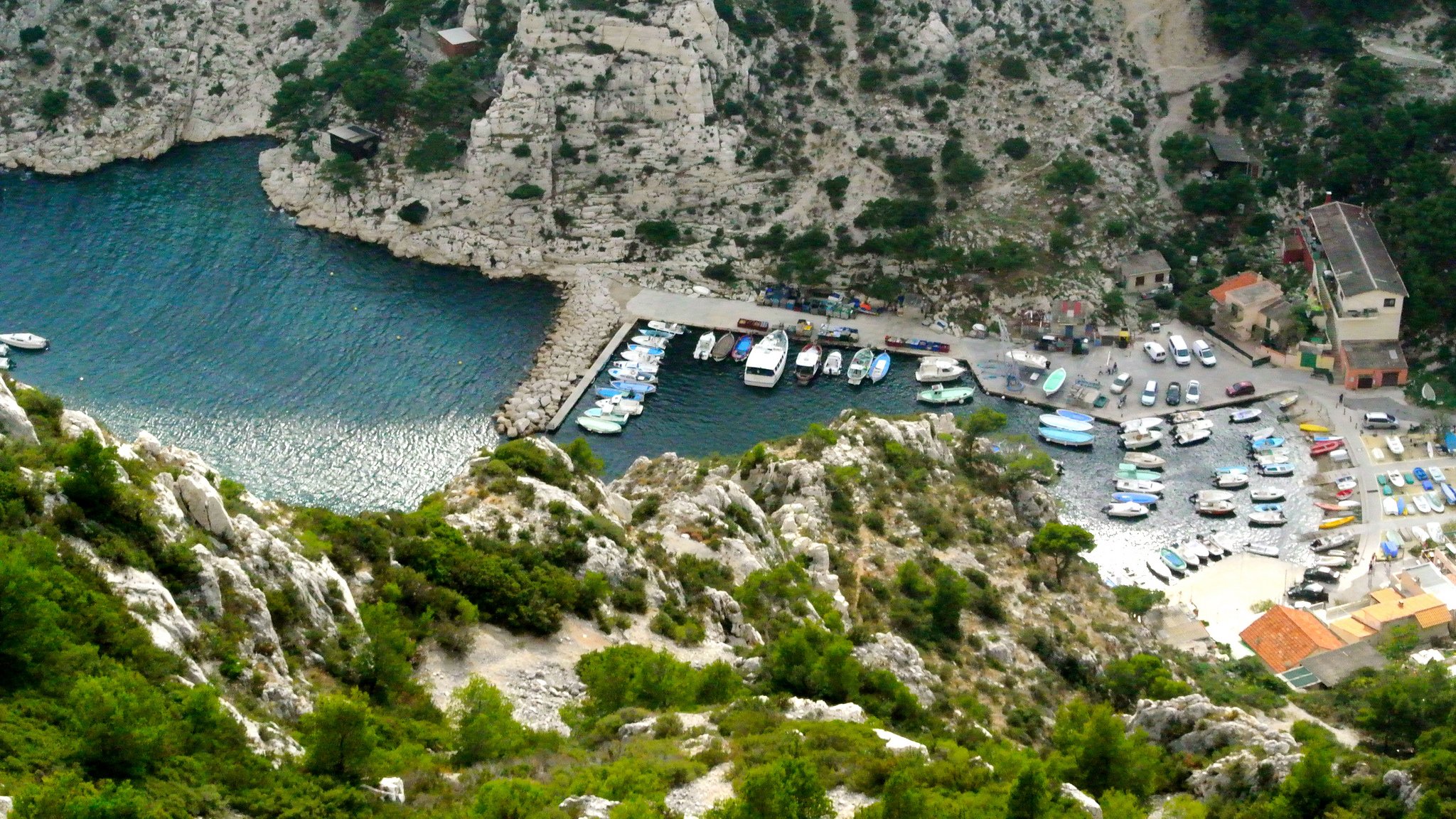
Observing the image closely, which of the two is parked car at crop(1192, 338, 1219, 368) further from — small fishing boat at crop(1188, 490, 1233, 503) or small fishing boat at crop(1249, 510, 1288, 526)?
small fishing boat at crop(1249, 510, 1288, 526)

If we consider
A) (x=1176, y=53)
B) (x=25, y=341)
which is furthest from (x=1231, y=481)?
(x=25, y=341)

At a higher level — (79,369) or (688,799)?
(688,799)

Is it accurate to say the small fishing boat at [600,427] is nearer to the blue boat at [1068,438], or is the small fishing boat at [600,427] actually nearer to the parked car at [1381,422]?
the blue boat at [1068,438]

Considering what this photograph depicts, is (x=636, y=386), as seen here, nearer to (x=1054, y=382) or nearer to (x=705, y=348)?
(x=705, y=348)

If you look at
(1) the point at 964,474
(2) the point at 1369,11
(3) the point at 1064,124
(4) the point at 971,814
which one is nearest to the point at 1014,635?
(1) the point at 964,474

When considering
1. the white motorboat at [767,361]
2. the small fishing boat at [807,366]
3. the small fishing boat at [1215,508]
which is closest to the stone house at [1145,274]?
the small fishing boat at [1215,508]

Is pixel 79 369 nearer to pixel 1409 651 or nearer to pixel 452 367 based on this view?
pixel 452 367

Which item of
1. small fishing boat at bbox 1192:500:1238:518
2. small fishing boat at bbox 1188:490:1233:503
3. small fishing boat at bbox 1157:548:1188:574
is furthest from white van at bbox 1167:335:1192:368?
small fishing boat at bbox 1157:548:1188:574
